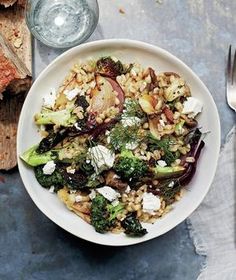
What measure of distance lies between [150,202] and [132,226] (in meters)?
0.09

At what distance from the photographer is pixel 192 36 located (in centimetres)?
246

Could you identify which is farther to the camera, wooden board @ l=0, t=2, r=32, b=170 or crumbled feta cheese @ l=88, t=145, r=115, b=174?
wooden board @ l=0, t=2, r=32, b=170

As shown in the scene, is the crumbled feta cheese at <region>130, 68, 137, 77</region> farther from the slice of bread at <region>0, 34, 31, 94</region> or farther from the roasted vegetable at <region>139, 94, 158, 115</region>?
the slice of bread at <region>0, 34, 31, 94</region>

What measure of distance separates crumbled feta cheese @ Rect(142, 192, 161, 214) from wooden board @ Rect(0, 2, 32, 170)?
46 centimetres

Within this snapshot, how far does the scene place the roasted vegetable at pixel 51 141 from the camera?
220 cm

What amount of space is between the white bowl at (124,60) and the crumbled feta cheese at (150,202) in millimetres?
57

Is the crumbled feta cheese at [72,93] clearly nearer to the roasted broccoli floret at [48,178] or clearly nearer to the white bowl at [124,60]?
the white bowl at [124,60]

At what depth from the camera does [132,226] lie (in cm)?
219

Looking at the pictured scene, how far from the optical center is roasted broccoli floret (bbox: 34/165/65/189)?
2.21 meters

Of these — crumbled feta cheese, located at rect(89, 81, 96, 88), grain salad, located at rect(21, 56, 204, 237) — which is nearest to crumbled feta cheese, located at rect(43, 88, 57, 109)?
grain salad, located at rect(21, 56, 204, 237)

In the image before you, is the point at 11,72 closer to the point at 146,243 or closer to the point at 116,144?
the point at 116,144

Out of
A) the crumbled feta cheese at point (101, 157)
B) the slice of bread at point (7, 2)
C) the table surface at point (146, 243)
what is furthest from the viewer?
the table surface at point (146, 243)

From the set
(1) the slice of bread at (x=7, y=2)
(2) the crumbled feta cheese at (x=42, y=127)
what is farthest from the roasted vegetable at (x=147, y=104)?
(1) the slice of bread at (x=7, y=2)

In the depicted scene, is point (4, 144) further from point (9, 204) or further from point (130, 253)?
point (130, 253)
